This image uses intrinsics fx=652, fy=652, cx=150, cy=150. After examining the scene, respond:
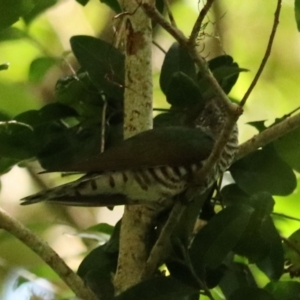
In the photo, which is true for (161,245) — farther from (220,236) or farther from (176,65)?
(176,65)

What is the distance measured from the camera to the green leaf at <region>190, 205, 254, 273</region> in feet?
2.30

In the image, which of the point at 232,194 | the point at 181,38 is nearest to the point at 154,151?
the point at 232,194

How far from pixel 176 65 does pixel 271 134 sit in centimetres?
19

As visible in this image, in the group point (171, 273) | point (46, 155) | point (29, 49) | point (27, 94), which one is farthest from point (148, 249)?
point (29, 49)

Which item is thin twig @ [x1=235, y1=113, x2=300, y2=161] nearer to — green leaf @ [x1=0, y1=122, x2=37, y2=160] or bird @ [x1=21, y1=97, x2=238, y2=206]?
bird @ [x1=21, y1=97, x2=238, y2=206]

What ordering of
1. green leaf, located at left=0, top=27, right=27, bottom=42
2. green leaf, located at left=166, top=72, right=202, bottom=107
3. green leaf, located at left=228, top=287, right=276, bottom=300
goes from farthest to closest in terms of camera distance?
green leaf, located at left=0, top=27, right=27, bottom=42 < green leaf, located at left=166, top=72, right=202, bottom=107 < green leaf, located at left=228, top=287, right=276, bottom=300

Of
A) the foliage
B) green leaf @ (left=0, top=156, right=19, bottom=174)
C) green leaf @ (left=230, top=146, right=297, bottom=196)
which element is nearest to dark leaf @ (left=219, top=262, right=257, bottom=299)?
the foliage

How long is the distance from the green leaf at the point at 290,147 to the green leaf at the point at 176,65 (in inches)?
5.5

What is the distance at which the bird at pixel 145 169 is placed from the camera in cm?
78

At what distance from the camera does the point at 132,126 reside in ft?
2.63

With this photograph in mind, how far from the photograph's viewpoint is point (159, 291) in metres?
0.69

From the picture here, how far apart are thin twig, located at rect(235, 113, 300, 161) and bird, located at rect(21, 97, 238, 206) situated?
0.02m

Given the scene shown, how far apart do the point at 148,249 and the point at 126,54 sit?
0.78 ft

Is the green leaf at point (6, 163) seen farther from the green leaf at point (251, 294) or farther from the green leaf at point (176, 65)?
the green leaf at point (251, 294)
